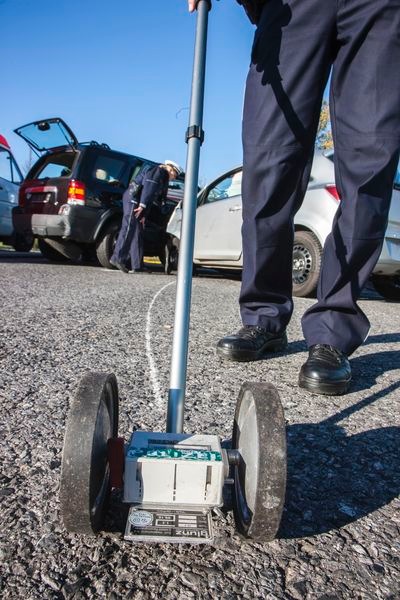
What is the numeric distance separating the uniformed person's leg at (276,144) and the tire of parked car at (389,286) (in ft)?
12.3

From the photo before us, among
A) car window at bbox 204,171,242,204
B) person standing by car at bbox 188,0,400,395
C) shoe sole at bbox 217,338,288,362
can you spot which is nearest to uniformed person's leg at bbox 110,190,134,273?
car window at bbox 204,171,242,204

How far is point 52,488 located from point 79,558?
0.20 meters

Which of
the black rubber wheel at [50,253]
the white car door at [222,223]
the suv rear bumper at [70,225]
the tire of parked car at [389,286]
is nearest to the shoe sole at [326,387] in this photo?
the white car door at [222,223]

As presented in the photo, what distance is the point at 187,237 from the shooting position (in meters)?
0.98

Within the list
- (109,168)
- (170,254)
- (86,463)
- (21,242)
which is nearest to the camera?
(86,463)

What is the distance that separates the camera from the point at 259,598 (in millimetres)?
600

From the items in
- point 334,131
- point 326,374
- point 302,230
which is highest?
point 334,131

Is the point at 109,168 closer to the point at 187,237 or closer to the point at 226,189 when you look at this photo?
the point at 226,189

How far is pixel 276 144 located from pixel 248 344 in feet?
2.45

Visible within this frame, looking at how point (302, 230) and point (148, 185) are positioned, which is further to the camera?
point (148, 185)

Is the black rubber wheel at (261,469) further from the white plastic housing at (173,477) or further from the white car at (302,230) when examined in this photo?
the white car at (302,230)

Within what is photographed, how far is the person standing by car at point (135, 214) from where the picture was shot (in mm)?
5887

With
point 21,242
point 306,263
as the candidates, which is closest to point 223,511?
point 306,263

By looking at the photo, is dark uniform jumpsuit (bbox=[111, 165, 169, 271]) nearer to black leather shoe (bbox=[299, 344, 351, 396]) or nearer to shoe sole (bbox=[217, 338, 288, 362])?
shoe sole (bbox=[217, 338, 288, 362])
